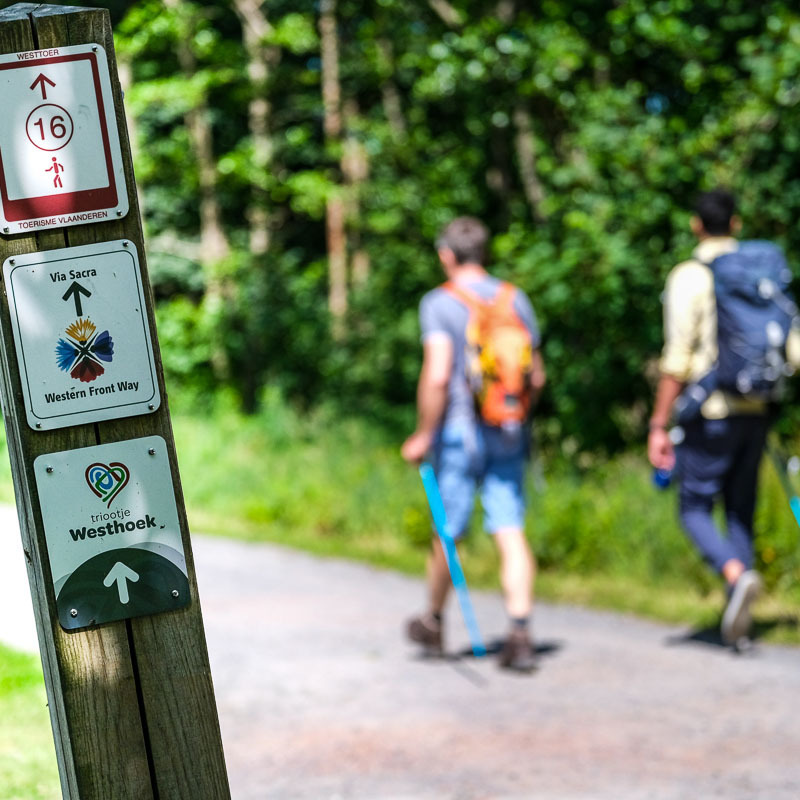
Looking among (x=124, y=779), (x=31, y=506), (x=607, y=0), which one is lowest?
(x=124, y=779)

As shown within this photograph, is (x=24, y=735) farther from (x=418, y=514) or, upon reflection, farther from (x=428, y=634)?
(x=418, y=514)

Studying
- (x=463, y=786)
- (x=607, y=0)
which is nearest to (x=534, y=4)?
(x=607, y=0)

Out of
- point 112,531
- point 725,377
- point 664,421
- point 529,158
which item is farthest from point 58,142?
point 529,158

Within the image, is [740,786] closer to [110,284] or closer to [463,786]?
[463,786]

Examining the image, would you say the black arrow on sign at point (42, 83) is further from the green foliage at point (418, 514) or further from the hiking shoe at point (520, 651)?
the green foliage at point (418, 514)

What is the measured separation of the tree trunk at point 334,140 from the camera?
72.7ft

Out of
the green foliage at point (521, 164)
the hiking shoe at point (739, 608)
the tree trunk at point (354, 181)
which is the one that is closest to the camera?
the hiking shoe at point (739, 608)

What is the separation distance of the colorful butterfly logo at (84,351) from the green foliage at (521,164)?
31.8 feet

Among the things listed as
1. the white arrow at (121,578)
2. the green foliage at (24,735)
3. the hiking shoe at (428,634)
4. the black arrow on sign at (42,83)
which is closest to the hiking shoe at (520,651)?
the hiking shoe at (428,634)

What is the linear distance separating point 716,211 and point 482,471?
5.62 ft

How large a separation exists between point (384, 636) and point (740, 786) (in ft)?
10.0

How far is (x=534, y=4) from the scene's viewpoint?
54.7ft

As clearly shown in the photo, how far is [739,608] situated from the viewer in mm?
6488

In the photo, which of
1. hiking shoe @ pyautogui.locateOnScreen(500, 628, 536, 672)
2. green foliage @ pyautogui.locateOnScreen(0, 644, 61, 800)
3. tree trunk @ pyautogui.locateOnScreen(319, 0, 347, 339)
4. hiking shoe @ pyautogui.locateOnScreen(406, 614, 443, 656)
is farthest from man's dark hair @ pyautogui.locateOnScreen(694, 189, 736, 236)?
tree trunk @ pyautogui.locateOnScreen(319, 0, 347, 339)
